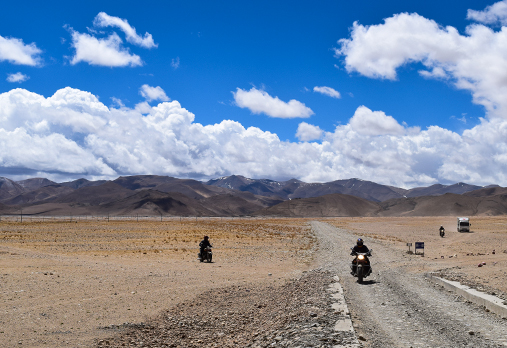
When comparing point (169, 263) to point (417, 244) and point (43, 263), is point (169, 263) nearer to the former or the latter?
point (43, 263)

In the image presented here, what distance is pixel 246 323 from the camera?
11.4 meters

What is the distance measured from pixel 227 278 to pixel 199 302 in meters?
5.17

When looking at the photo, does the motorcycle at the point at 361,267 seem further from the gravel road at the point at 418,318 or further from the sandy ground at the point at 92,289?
the sandy ground at the point at 92,289

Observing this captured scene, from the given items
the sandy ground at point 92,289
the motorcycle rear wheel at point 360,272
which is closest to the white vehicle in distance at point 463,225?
the sandy ground at point 92,289

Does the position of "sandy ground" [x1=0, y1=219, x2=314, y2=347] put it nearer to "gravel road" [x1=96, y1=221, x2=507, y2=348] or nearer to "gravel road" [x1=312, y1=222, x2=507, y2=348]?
"gravel road" [x1=96, y1=221, x2=507, y2=348]

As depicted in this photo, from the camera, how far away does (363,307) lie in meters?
11.6

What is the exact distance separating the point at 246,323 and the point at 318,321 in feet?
8.67

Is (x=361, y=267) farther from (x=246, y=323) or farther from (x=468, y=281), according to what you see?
(x=246, y=323)

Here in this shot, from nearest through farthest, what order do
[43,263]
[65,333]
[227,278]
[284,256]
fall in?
[65,333]
[227,278]
[43,263]
[284,256]

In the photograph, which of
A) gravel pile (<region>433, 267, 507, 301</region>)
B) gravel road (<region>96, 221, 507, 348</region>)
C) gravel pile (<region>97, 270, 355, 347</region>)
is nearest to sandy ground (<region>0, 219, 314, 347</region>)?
gravel pile (<region>97, 270, 355, 347</region>)

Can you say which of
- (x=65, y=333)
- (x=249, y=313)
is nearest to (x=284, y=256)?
(x=249, y=313)

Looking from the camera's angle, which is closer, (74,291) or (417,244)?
(74,291)

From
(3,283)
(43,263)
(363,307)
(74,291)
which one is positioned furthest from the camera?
(43,263)

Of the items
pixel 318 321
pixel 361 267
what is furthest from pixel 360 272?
pixel 318 321
